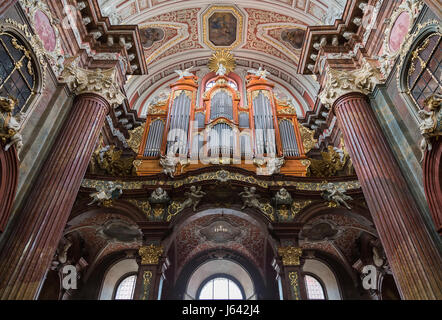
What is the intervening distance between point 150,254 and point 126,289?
4.46m

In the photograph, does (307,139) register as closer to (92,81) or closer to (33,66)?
(92,81)

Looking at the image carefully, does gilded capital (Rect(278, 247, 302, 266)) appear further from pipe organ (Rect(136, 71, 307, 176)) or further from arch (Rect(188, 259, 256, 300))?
arch (Rect(188, 259, 256, 300))

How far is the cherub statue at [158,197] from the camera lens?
8172 millimetres

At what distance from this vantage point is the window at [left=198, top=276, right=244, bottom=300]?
11.0 meters

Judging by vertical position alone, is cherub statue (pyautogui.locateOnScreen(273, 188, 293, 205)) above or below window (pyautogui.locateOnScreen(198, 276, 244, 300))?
above

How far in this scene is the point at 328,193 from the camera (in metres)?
8.32

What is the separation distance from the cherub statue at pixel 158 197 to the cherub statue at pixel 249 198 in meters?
1.99

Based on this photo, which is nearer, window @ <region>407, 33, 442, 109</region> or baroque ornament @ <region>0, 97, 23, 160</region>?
baroque ornament @ <region>0, 97, 23, 160</region>

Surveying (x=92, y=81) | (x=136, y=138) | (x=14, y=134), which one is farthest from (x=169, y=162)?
(x=14, y=134)

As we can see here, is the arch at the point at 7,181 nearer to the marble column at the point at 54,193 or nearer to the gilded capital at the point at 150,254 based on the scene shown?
the marble column at the point at 54,193

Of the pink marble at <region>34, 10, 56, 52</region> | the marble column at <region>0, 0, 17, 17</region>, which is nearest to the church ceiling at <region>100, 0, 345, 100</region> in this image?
the pink marble at <region>34, 10, 56, 52</region>

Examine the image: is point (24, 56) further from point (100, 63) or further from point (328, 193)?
point (328, 193)

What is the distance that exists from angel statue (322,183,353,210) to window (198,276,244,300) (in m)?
5.17

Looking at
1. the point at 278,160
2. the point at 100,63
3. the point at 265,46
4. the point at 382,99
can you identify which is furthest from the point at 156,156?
the point at 265,46
